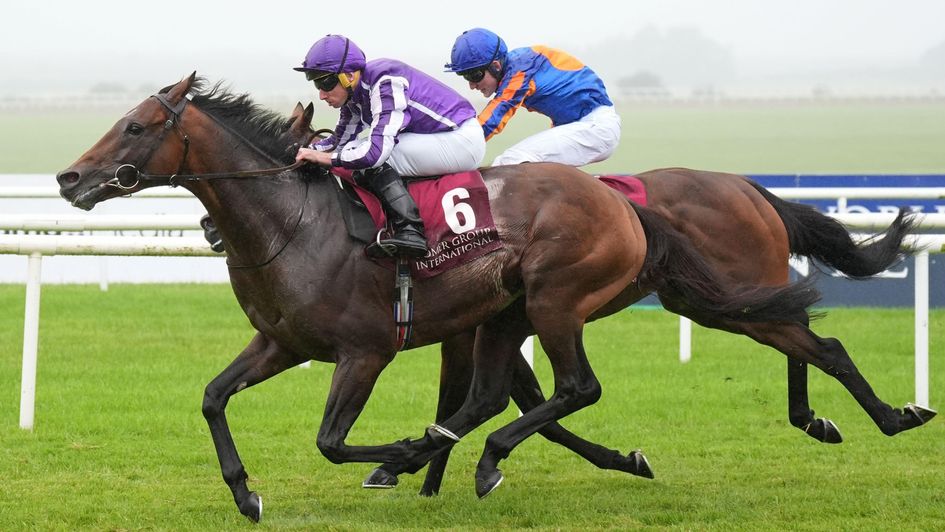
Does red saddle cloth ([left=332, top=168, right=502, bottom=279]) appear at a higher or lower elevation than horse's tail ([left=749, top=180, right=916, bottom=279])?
higher

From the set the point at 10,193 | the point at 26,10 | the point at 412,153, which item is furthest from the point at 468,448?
the point at 26,10

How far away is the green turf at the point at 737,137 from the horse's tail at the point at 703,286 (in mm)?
17654

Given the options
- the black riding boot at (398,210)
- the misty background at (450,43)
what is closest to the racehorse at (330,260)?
the black riding boot at (398,210)

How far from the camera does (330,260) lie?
4.26m

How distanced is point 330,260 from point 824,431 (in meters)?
2.20

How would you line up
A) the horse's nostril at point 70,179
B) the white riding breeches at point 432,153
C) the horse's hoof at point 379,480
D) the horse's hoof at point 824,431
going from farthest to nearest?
the horse's hoof at point 824,431
the horse's hoof at point 379,480
the white riding breeches at point 432,153
the horse's nostril at point 70,179

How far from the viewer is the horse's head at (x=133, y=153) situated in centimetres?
407

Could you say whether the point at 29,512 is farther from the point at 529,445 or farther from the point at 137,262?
the point at 137,262

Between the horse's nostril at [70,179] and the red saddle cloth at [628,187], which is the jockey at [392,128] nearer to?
the red saddle cloth at [628,187]

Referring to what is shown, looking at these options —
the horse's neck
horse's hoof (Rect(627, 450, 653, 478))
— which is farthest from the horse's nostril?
horse's hoof (Rect(627, 450, 653, 478))

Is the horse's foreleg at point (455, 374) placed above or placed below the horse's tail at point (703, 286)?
below

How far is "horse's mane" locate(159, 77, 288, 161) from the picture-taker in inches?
172

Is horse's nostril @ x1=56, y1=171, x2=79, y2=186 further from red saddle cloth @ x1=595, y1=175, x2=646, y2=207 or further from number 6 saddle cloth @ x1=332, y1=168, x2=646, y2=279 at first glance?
red saddle cloth @ x1=595, y1=175, x2=646, y2=207

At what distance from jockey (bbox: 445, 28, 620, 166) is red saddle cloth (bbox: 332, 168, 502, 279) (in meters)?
0.66
